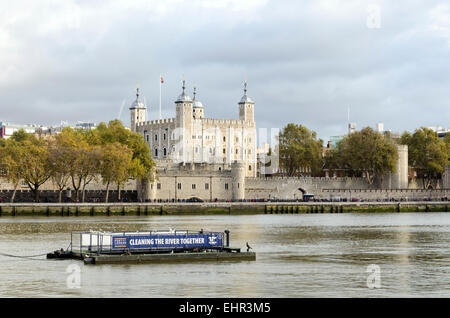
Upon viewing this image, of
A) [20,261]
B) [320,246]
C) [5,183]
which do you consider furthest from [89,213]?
[20,261]

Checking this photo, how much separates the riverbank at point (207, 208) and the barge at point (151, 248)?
41486 mm

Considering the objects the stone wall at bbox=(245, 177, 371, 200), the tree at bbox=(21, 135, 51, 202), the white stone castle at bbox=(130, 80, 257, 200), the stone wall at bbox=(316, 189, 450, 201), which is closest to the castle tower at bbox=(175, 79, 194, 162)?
the white stone castle at bbox=(130, 80, 257, 200)

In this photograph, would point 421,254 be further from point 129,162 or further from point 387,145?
point 387,145

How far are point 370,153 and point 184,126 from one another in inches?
1089

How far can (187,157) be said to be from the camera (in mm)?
121562

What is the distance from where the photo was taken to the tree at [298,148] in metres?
115

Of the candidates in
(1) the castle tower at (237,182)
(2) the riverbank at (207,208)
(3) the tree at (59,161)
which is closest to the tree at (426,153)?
(2) the riverbank at (207,208)

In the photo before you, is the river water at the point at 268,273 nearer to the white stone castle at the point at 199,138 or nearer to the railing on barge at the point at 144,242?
the railing on barge at the point at 144,242

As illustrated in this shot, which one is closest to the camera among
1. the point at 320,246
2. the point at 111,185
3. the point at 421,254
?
the point at 421,254

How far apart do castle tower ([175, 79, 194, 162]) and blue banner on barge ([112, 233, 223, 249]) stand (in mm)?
86411

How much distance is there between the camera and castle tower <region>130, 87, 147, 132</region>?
436ft

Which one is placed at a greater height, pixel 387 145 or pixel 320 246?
pixel 387 145

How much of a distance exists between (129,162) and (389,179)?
125ft

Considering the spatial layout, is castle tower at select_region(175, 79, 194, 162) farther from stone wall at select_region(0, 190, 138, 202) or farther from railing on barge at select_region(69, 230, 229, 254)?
railing on barge at select_region(69, 230, 229, 254)
